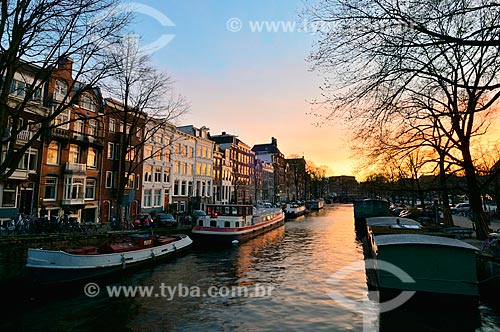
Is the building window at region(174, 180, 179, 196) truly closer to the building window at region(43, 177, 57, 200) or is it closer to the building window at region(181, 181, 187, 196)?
the building window at region(181, 181, 187, 196)

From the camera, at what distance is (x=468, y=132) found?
19578mm

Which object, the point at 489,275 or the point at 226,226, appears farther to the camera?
the point at 226,226

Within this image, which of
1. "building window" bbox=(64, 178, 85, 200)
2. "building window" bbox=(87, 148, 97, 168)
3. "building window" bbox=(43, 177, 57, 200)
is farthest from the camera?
"building window" bbox=(87, 148, 97, 168)

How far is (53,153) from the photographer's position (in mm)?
27688

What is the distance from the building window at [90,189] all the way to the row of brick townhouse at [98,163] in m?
0.09

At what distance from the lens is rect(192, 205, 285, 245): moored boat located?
25.9 meters

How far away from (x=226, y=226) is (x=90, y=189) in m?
14.8

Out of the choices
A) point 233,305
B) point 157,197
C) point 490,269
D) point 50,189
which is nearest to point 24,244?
point 233,305

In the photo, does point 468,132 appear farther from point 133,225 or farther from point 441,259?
point 133,225

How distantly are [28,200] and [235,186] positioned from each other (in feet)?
126

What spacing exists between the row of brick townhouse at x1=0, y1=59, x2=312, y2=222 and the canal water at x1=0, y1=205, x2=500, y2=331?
7.40 m

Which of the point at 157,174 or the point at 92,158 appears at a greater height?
the point at 92,158

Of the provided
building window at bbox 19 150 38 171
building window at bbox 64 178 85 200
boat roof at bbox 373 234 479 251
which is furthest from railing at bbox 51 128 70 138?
boat roof at bbox 373 234 479 251

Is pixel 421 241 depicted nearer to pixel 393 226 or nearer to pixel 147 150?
pixel 393 226
